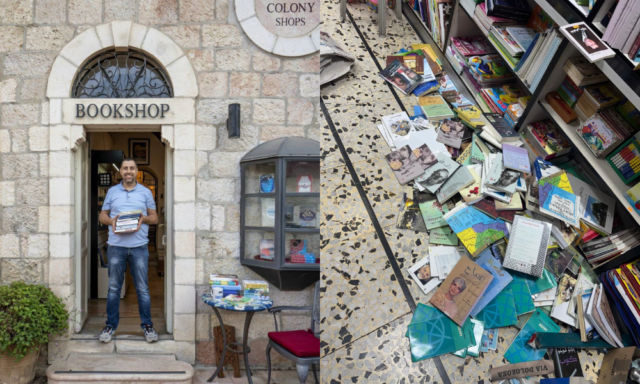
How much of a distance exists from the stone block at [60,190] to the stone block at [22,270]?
44 cm

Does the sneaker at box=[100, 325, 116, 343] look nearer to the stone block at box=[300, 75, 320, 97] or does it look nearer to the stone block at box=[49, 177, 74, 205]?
the stone block at box=[49, 177, 74, 205]

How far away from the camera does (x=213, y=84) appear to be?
356 cm

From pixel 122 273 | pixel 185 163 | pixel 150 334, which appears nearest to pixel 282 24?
pixel 185 163

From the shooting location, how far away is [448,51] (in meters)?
2.36

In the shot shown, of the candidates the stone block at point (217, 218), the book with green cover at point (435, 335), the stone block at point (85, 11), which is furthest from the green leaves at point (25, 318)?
the book with green cover at point (435, 335)

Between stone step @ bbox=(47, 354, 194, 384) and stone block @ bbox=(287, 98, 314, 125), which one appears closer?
stone step @ bbox=(47, 354, 194, 384)

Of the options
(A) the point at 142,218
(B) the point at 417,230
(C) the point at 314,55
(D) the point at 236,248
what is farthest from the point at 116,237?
(B) the point at 417,230

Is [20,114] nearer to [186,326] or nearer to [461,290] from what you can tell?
[186,326]

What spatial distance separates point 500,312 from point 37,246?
3.09 m

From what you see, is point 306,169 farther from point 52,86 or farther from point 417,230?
point 52,86

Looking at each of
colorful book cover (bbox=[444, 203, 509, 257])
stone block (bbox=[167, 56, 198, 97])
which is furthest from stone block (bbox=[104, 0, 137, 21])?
colorful book cover (bbox=[444, 203, 509, 257])

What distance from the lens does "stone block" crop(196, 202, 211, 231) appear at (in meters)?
3.55

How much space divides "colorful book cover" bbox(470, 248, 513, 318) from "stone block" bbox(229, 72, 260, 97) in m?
2.21

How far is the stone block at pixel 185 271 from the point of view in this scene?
11.6ft
